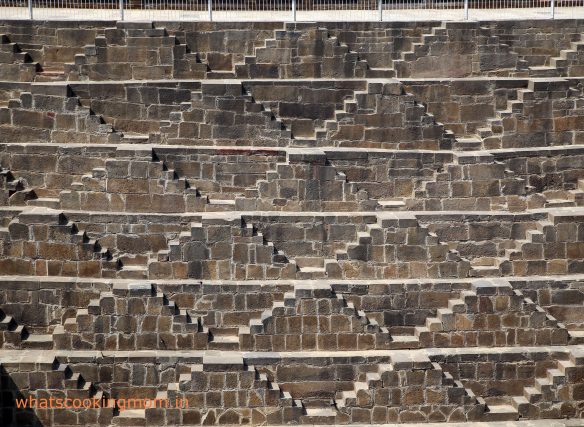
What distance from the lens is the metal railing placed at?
104ft

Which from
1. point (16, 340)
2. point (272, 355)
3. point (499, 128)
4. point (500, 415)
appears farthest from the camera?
point (499, 128)

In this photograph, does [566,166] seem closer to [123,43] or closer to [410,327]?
[410,327]

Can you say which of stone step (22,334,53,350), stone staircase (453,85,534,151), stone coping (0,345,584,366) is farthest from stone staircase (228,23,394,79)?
stone step (22,334,53,350)

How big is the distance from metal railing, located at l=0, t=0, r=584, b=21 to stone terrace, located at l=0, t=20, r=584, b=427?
1.26 meters

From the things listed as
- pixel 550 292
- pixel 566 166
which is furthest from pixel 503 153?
pixel 550 292

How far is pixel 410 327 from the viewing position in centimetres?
2734

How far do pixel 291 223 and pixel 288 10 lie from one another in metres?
7.76

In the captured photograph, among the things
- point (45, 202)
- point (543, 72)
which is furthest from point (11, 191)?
point (543, 72)

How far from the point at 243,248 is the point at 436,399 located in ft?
15.6

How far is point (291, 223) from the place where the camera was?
27641mm

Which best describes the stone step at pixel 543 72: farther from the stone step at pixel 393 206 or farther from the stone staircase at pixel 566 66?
the stone step at pixel 393 206

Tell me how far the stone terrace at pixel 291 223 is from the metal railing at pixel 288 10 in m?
1.26

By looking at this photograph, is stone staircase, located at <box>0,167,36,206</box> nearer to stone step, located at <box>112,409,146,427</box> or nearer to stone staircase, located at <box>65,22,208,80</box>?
stone staircase, located at <box>65,22,208,80</box>

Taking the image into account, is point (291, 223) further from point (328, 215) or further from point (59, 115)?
point (59, 115)
